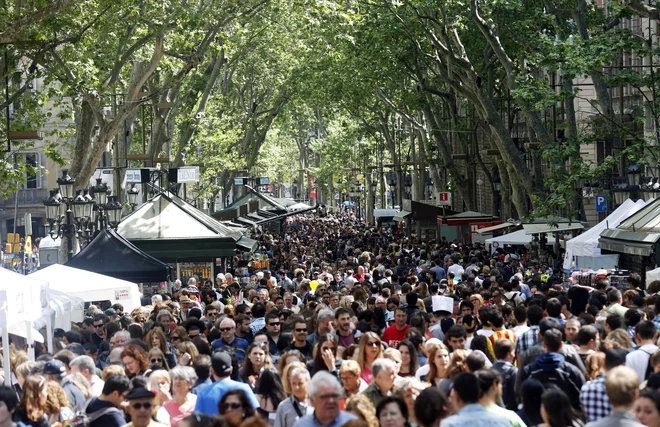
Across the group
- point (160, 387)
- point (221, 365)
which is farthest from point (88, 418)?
point (221, 365)

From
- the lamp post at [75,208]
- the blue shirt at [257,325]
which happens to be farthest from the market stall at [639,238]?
the lamp post at [75,208]

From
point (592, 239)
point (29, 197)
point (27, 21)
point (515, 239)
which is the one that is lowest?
point (515, 239)

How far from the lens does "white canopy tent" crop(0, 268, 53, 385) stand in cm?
1088

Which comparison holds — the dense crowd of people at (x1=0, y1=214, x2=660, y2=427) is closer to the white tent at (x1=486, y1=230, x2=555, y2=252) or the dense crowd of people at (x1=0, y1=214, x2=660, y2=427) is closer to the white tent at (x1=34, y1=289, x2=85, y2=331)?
the white tent at (x1=34, y1=289, x2=85, y2=331)

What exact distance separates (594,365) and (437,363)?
46.8 inches

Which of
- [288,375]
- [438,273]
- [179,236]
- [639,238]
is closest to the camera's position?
[288,375]

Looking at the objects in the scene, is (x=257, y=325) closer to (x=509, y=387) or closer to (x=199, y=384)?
(x=199, y=384)

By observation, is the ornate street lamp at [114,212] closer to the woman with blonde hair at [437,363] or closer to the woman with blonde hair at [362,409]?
the woman with blonde hair at [437,363]

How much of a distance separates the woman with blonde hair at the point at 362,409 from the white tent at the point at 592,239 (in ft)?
52.5

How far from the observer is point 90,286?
1823 centimetres

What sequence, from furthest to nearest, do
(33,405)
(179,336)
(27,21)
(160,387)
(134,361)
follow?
(27,21) < (179,336) < (134,361) < (160,387) < (33,405)

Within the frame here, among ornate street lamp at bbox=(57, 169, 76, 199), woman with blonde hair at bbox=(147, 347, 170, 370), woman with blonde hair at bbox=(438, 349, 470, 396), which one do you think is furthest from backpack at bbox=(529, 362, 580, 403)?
ornate street lamp at bbox=(57, 169, 76, 199)

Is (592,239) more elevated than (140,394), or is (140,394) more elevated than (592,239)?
(592,239)

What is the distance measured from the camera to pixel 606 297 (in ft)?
45.0
